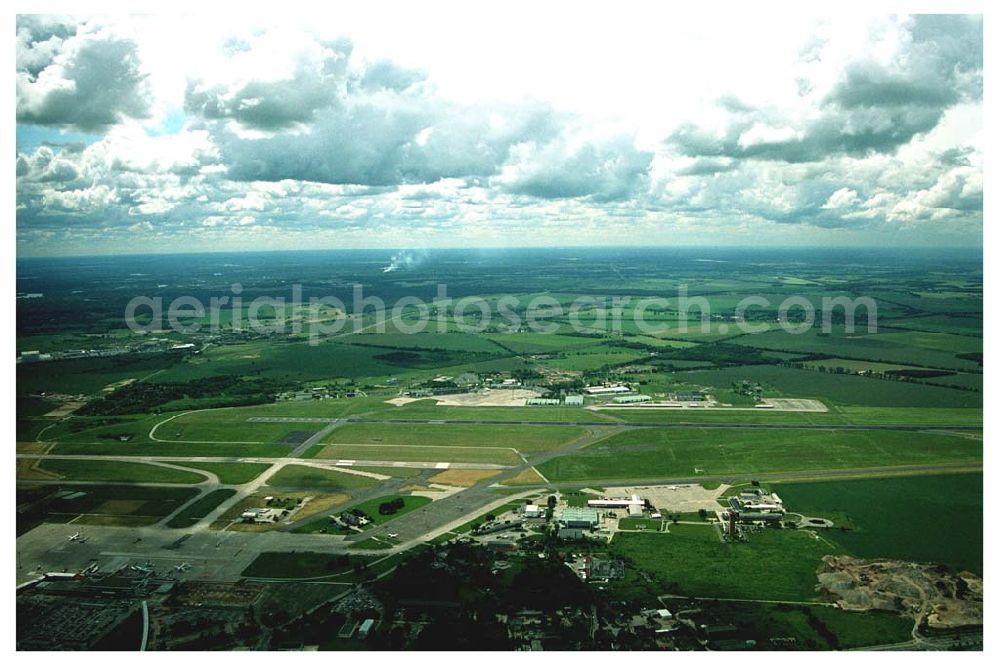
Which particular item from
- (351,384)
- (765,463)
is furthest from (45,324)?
(765,463)

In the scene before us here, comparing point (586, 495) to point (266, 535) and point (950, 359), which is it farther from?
point (950, 359)

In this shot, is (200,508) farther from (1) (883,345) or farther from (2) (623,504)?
(1) (883,345)

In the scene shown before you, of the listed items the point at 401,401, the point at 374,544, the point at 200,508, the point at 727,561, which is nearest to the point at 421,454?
the point at 374,544

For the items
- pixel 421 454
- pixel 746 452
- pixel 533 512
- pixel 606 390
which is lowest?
pixel 533 512

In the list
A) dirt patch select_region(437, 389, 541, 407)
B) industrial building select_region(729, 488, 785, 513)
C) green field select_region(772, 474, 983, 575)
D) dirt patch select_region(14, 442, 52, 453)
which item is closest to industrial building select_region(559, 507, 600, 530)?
industrial building select_region(729, 488, 785, 513)

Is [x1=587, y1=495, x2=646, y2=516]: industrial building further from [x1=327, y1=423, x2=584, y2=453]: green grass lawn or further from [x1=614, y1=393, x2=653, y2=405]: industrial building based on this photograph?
[x1=614, y1=393, x2=653, y2=405]: industrial building

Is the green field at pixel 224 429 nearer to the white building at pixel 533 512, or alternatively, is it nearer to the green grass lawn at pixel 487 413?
the green grass lawn at pixel 487 413

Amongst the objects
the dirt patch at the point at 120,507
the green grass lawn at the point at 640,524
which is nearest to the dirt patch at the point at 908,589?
the green grass lawn at the point at 640,524
